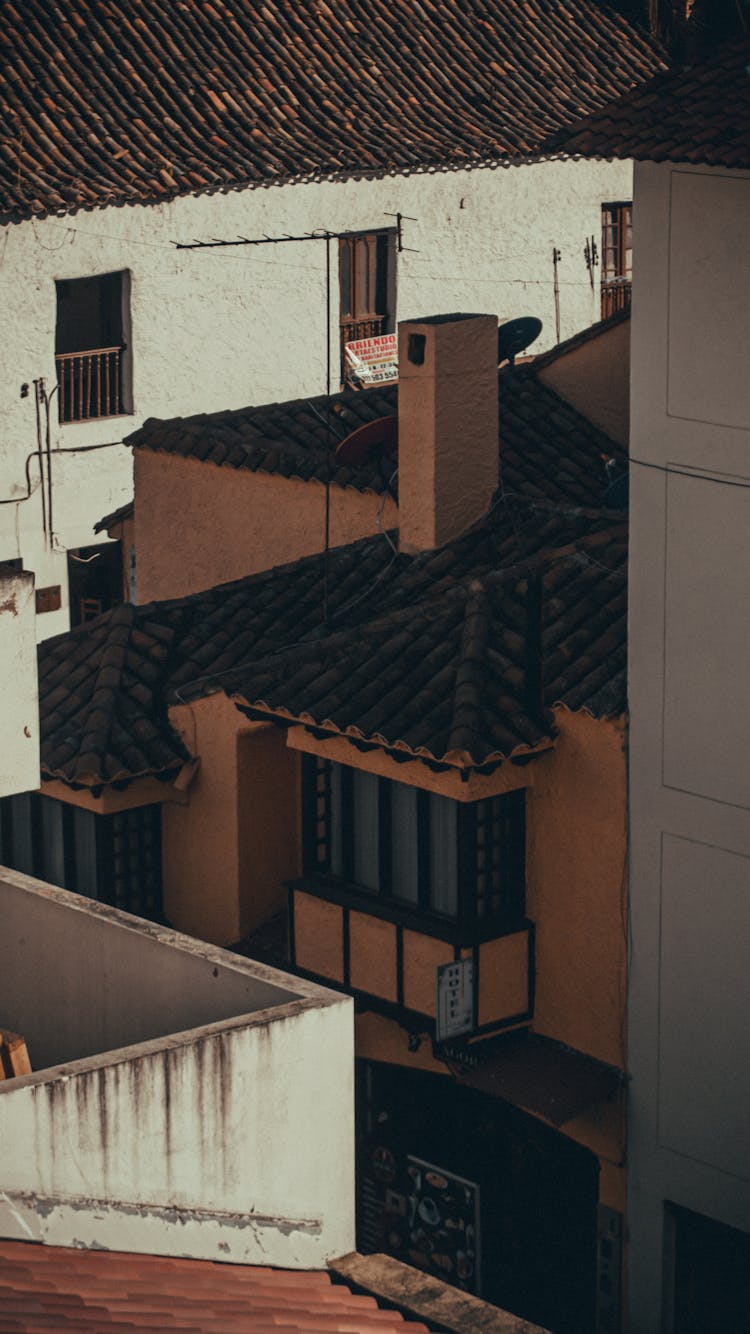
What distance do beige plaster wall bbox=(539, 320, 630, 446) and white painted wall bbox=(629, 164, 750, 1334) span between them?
244 inches

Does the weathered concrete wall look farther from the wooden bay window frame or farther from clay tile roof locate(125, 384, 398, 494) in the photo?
clay tile roof locate(125, 384, 398, 494)

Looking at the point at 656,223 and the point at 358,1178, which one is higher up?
the point at 656,223

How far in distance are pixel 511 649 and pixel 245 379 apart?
588 inches

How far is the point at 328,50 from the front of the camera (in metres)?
34.5

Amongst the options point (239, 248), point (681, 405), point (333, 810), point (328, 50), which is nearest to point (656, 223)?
point (681, 405)

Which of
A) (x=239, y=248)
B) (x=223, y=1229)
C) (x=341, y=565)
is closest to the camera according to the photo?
(x=223, y=1229)

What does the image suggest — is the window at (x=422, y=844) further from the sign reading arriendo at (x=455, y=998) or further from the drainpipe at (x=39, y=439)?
the drainpipe at (x=39, y=439)

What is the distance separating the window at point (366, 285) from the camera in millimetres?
33969

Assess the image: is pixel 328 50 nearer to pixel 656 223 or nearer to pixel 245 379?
pixel 245 379

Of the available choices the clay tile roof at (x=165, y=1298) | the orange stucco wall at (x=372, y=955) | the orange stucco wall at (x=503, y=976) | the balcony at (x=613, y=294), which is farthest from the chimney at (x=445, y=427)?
the balcony at (x=613, y=294)

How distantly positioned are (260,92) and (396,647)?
16.1 m

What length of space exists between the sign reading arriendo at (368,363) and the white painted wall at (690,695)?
638 inches

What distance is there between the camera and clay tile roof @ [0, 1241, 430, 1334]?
39.3ft

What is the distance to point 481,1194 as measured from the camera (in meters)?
19.6
